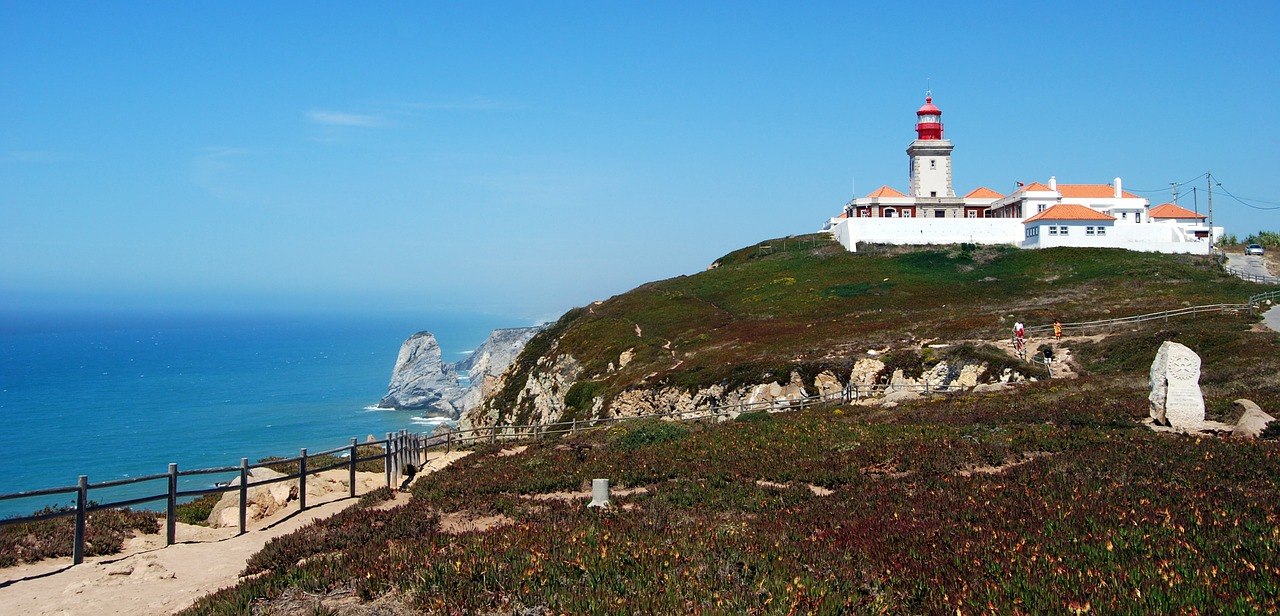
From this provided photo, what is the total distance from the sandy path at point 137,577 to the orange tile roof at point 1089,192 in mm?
96307

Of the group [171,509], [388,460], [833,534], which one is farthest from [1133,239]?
[171,509]

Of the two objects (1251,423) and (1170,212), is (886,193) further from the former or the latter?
(1251,423)

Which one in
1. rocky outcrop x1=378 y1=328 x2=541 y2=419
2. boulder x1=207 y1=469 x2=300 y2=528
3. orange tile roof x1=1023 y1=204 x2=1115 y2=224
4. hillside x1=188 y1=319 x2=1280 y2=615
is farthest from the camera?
rocky outcrop x1=378 y1=328 x2=541 y2=419

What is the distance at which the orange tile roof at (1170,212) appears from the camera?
96.2 meters

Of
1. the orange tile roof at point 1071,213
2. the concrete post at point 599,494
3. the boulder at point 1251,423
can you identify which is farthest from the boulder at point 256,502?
the orange tile roof at point 1071,213

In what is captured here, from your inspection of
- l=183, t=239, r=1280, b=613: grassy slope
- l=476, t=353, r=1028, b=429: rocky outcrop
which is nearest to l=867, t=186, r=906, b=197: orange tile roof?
l=476, t=353, r=1028, b=429: rocky outcrop

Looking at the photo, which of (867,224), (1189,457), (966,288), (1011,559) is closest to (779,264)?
(867,224)

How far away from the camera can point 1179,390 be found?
19.7 metres

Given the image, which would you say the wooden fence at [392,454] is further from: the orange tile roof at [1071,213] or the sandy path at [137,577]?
the orange tile roof at [1071,213]

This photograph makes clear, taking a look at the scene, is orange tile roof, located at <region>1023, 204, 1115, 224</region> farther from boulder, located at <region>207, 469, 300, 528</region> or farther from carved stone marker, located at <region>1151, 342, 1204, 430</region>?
boulder, located at <region>207, 469, 300, 528</region>

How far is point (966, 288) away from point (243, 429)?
Result: 90.2 m

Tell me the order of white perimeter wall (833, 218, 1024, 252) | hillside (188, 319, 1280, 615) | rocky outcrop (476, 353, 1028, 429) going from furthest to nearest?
1. white perimeter wall (833, 218, 1024, 252)
2. rocky outcrop (476, 353, 1028, 429)
3. hillside (188, 319, 1280, 615)

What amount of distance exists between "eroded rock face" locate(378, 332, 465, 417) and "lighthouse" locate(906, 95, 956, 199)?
8609 cm

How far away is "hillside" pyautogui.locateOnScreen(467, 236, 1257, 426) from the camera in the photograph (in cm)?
5084
